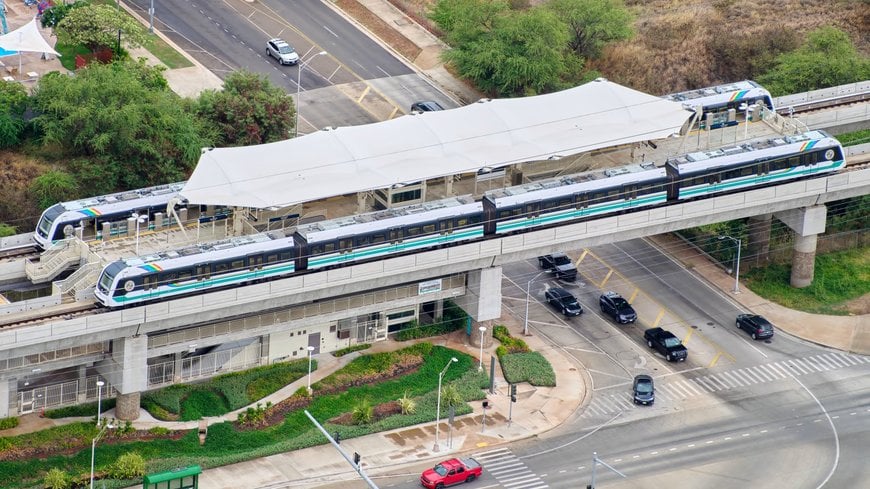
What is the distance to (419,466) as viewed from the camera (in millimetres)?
134250

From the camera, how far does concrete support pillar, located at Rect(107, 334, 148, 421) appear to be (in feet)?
441

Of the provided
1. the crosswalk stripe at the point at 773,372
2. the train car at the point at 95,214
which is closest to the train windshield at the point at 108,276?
the train car at the point at 95,214

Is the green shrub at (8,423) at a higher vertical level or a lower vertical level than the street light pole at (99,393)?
lower

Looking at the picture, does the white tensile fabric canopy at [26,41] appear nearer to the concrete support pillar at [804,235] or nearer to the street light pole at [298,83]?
the street light pole at [298,83]

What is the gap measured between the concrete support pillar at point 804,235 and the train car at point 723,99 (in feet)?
33.0

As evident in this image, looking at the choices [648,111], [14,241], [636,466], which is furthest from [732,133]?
[14,241]

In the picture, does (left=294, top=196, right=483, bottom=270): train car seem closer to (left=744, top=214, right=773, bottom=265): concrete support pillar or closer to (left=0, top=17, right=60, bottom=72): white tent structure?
(left=744, top=214, right=773, bottom=265): concrete support pillar

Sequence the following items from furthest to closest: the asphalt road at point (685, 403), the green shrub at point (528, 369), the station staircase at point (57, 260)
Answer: the green shrub at point (528, 369), the station staircase at point (57, 260), the asphalt road at point (685, 403)

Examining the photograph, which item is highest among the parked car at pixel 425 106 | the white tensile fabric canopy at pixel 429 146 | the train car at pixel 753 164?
the white tensile fabric canopy at pixel 429 146

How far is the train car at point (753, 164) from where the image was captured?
15300 centimetres

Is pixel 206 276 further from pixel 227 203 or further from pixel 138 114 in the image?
pixel 138 114

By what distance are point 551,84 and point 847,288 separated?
38.0m

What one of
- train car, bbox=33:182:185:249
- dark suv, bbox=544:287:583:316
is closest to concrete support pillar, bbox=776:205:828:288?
dark suv, bbox=544:287:583:316

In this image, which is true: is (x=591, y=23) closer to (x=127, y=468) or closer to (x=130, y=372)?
(x=130, y=372)
